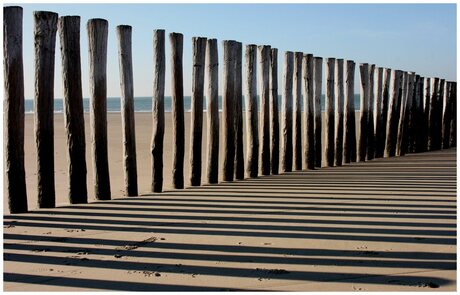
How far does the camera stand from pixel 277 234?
4.52 metres

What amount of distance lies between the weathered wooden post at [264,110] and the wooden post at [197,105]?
1.09 m

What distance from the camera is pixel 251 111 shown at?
301 inches

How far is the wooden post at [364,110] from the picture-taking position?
32.5 feet

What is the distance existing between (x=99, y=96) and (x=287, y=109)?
3113 millimetres

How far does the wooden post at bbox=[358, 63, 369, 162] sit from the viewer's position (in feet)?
32.5

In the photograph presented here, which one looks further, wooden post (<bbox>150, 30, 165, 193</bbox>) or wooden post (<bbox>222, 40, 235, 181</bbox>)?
wooden post (<bbox>222, 40, 235, 181</bbox>)

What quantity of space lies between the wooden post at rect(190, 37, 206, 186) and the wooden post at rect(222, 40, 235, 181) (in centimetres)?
44

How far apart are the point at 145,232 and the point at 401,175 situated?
4.10 m

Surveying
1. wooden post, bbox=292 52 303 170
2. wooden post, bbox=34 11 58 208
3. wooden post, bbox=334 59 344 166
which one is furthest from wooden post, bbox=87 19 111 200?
wooden post, bbox=334 59 344 166

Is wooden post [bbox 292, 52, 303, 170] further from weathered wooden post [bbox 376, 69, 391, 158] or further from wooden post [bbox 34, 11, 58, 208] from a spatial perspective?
wooden post [bbox 34, 11, 58, 208]

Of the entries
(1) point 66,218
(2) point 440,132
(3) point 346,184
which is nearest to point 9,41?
(1) point 66,218

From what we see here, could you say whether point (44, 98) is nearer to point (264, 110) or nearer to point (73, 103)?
point (73, 103)

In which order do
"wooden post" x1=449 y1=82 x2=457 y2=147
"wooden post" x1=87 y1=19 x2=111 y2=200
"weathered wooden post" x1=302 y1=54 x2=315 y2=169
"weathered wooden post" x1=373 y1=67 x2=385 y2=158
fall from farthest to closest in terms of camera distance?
"wooden post" x1=449 y1=82 x2=457 y2=147 < "weathered wooden post" x1=373 y1=67 x2=385 y2=158 < "weathered wooden post" x1=302 y1=54 x2=315 y2=169 < "wooden post" x1=87 y1=19 x2=111 y2=200

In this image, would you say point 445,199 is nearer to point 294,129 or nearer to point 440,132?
point 294,129
